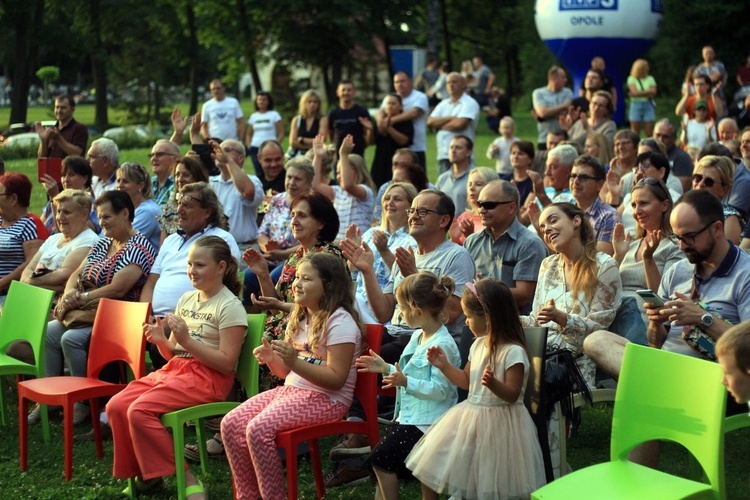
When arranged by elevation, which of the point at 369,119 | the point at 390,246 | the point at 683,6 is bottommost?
the point at 390,246

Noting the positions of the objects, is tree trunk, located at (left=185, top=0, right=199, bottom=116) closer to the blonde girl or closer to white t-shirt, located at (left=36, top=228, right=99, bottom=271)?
white t-shirt, located at (left=36, top=228, right=99, bottom=271)

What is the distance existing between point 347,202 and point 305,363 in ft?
13.3

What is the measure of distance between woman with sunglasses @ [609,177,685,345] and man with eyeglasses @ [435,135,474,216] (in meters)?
3.42

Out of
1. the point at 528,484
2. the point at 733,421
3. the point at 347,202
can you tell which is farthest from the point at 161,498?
the point at 347,202

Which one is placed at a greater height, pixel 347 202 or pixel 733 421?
pixel 347 202

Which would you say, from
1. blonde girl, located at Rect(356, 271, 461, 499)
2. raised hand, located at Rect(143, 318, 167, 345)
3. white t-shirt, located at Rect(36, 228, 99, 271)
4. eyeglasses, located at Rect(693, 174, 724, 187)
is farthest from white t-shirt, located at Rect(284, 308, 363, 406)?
eyeglasses, located at Rect(693, 174, 724, 187)

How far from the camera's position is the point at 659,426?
411 cm

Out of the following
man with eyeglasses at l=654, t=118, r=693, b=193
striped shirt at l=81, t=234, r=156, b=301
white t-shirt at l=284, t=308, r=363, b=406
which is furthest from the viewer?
man with eyeglasses at l=654, t=118, r=693, b=193

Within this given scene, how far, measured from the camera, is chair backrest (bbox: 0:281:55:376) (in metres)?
6.26

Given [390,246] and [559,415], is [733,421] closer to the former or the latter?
[559,415]

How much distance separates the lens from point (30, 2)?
99.5 ft

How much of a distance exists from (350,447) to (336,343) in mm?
→ 890

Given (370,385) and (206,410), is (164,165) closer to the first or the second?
(206,410)

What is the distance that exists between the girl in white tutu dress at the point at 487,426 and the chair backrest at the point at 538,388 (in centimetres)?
7
